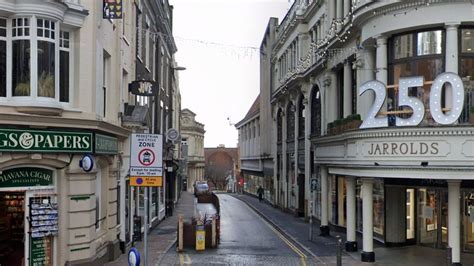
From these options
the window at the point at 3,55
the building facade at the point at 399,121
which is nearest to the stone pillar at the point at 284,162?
the building facade at the point at 399,121

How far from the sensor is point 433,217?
19797mm

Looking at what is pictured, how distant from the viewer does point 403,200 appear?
67.4ft

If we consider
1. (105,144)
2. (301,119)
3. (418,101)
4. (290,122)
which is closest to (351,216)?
(418,101)

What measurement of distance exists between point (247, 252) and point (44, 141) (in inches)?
360

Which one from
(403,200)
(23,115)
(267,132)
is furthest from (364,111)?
(267,132)

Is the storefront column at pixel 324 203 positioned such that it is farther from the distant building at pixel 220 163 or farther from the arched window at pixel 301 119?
the distant building at pixel 220 163

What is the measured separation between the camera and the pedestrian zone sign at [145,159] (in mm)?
10789

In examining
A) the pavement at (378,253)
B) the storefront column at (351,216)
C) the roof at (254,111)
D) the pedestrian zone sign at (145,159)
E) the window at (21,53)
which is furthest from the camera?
the roof at (254,111)

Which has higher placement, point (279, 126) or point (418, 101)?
point (279, 126)

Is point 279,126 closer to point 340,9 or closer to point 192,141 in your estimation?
point 340,9

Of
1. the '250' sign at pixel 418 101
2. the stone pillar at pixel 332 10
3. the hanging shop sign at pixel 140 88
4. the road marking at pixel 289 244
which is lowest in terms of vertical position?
the road marking at pixel 289 244

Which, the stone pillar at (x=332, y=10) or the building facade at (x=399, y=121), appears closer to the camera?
the building facade at (x=399, y=121)

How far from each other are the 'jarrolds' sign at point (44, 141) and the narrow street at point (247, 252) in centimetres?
508

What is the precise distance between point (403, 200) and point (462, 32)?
679 centimetres
